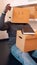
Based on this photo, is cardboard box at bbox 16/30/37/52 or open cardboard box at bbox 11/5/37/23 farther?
open cardboard box at bbox 11/5/37/23

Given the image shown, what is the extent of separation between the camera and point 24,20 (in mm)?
2438

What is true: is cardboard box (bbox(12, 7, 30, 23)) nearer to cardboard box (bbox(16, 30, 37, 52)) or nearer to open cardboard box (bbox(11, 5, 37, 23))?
open cardboard box (bbox(11, 5, 37, 23))

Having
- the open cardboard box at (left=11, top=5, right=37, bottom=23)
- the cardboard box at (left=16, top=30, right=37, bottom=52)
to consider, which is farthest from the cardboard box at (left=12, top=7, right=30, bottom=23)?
the cardboard box at (left=16, top=30, right=37, bottom=52)

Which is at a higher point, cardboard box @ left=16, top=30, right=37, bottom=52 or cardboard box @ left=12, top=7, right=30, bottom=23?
cardboard box @ left=12, top=7, right=30, bottom=23

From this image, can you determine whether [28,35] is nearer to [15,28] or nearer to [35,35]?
[35,35]

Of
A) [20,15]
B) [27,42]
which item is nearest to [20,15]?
[20,15]

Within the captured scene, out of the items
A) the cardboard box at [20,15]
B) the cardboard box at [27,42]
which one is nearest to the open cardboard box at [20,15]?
the cardboard box at [20,15]

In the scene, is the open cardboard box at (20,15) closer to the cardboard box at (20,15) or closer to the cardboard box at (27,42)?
the cardboard box at (20,15)

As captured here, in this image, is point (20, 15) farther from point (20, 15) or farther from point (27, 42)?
point (27, 42)

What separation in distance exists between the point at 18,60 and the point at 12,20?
2.50 ft

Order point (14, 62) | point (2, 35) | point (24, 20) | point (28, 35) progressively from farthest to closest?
point (2, 35) < point (24, 20) < point (14, 62) < point (28, 35)

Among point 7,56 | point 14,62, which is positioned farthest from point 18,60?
point 7,56

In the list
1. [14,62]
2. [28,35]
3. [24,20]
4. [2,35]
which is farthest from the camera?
[2,35]

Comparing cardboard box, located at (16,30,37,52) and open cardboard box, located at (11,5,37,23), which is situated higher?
open cardboard box, located at (11,5,37,23)
